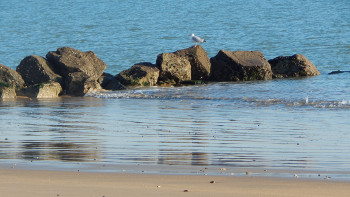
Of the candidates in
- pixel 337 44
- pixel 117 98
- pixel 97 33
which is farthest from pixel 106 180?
pixel 97 33

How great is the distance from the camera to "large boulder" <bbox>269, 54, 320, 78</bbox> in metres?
23.0

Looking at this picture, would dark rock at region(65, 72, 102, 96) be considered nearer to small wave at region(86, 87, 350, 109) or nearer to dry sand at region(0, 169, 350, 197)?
small wave at region(86, 87, 350, 109)

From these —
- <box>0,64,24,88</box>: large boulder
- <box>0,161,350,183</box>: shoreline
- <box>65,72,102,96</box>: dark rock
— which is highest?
<box>0,161,350,183</box>: shoreline

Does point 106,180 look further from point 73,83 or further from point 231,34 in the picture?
point 231,34

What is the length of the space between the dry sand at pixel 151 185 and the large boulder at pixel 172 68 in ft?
48.5

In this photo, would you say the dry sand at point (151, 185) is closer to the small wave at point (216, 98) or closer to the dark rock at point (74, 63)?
the small wave at point (216, 98)

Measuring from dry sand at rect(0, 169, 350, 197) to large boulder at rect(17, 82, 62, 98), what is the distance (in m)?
11.5

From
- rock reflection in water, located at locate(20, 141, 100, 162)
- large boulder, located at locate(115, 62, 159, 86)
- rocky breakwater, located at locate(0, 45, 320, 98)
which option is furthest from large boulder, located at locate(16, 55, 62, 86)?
rock reflection in water, located at locate(20, 141, 100, 162)

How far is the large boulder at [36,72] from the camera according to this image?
1861cm

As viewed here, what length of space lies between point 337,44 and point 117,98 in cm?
2603

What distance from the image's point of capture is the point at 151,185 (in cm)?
543

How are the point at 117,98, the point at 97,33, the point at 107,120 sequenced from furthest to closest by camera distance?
the point at 97,33 < the point at 117,98 < the point at 107,120

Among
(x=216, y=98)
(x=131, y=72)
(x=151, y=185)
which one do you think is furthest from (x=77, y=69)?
(x=151, y=185)

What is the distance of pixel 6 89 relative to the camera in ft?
55.4
